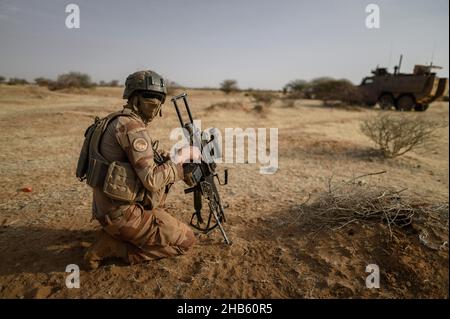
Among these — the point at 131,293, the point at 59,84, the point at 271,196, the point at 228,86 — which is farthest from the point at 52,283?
the point at 228,86

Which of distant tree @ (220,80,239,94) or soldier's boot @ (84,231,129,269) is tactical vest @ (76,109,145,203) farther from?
distant tree @ (220,80,239,94)

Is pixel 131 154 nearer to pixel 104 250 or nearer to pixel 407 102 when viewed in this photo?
pixel 104 250

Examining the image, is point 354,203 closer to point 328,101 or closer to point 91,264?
point 91,264

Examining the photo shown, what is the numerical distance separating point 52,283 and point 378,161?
245 inches

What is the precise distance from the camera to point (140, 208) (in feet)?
7.47

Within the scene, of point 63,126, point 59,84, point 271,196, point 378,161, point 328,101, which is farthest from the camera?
point 328,101

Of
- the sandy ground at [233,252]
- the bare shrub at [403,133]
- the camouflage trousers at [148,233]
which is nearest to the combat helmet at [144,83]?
Answer: the camouflage trousers at [148,233]

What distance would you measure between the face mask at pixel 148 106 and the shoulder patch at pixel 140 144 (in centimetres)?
34

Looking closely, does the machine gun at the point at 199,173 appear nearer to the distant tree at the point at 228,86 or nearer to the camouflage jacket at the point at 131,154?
the camouflage jacket at the point at 131,154

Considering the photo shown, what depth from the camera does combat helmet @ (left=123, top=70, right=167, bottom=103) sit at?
2.18 m

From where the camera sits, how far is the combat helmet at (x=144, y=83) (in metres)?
2.18

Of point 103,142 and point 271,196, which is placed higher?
point 103,142

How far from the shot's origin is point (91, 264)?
2.21 meters

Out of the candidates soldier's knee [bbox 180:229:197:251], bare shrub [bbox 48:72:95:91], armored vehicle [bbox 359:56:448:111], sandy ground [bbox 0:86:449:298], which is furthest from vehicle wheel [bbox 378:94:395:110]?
bare shrub [bbox 48:72:95:91]
